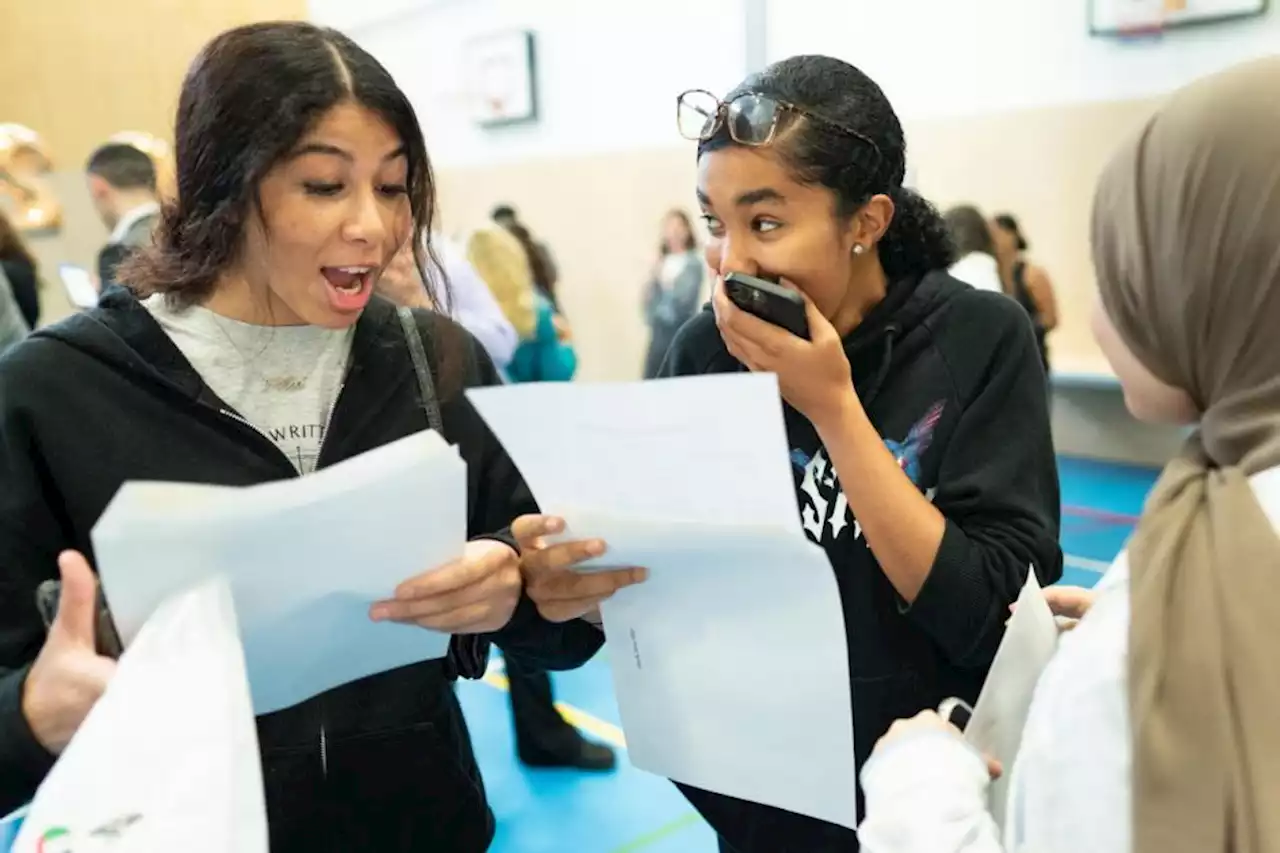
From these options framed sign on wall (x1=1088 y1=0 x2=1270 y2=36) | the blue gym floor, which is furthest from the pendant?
framed sign on wall (x1=1088 y1=0 x2=1270 y2=36)

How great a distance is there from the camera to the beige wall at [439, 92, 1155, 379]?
563cm

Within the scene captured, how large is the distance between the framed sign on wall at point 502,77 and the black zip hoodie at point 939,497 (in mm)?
7983

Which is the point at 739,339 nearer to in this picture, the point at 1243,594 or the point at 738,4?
the point at 1243,594

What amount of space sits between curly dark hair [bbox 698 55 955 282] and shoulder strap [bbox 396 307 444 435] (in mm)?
402

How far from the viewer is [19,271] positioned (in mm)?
4059

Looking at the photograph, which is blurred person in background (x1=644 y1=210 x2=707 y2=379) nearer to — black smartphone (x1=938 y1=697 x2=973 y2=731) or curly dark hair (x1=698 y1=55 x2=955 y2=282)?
curly dark hair (x1=698 y1=55 x2=955 y2=282)

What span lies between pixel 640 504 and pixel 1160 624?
1.40ft

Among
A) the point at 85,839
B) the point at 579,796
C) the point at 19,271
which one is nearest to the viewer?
the point at 85,839

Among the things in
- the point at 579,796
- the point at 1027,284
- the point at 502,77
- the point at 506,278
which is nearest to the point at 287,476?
the point at 579,796

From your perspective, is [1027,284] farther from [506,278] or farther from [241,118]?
[241,118]

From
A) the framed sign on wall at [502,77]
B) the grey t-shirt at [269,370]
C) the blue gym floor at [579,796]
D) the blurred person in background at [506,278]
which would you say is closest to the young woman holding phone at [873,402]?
the grey t-shirt at [269,370]

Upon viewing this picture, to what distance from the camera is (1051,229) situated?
18.9ft

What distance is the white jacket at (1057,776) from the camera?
71 centimetres

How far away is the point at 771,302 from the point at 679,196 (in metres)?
6.91
